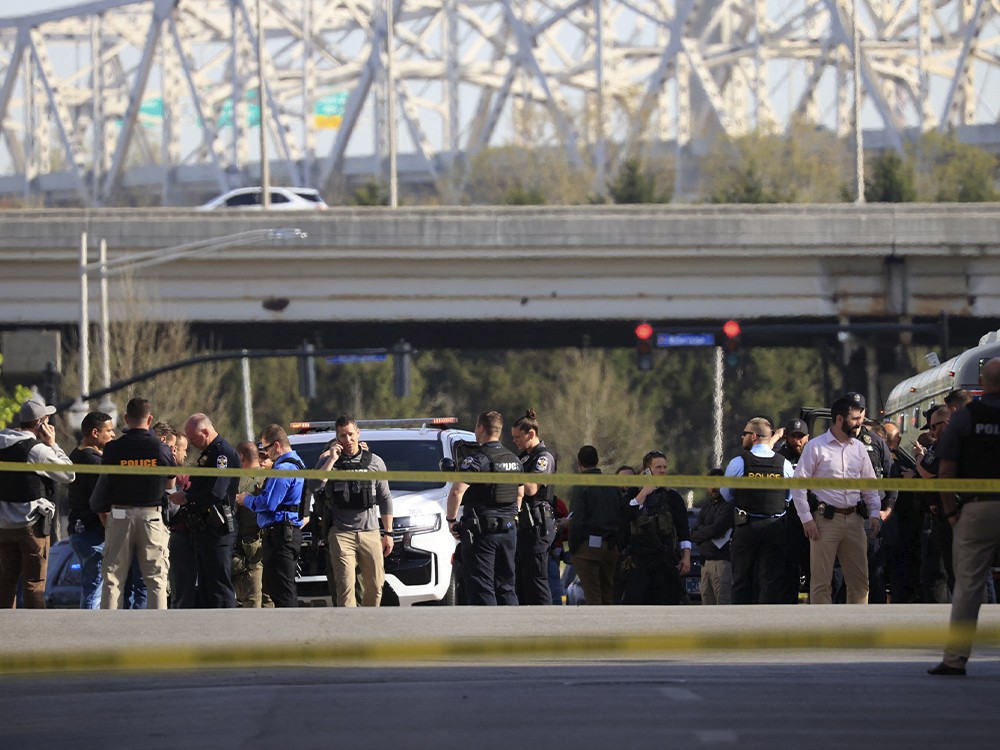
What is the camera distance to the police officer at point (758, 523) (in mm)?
15078

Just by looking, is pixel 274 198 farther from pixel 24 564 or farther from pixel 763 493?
pixel 24 564

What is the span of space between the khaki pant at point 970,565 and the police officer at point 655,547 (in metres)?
5.08

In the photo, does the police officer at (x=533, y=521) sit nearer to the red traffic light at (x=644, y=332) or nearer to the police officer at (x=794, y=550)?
the police officer at (x=794, y=550)

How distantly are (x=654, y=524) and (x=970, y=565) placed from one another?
5266mm

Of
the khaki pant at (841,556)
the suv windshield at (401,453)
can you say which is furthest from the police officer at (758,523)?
the suv windshield at (401,453)

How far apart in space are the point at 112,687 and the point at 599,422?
207 ft

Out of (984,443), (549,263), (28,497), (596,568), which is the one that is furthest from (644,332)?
(984,443)

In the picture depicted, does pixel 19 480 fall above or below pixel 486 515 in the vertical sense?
above

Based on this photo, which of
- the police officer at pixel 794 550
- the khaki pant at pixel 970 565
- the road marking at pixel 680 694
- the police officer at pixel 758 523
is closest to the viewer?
the road marking at pixel 680 694

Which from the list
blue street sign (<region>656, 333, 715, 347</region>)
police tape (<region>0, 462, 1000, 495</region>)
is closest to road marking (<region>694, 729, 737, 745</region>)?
police tape (<region>0, 462, 1000, 495</region>)

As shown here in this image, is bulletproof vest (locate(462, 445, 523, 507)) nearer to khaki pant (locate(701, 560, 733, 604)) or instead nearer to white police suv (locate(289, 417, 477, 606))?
white police suv (locate(289, 417, 477, 606))

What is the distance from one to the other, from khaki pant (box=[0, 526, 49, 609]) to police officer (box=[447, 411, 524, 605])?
3010mm

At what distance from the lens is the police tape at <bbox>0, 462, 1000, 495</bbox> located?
10.8 m

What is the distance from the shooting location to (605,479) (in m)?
12.5
